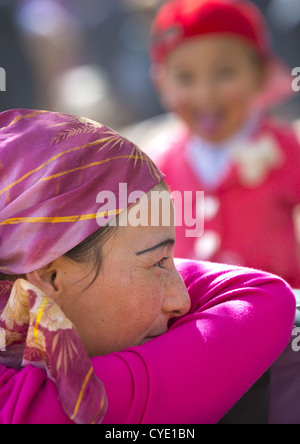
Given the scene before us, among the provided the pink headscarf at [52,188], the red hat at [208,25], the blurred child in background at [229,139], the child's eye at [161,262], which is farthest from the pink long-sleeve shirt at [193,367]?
the red hat at [208,25]

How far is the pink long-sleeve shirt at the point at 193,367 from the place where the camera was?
938 millimetres

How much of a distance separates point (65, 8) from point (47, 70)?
0.71 m

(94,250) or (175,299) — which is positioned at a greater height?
(94,250)

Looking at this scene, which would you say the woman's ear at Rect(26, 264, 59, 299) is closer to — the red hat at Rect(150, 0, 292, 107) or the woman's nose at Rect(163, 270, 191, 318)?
the woman's nose at Rect(163, 270, 191, 318)

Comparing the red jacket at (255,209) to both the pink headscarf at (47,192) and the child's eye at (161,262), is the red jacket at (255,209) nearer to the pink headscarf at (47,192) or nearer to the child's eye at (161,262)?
the child's eye at (161,262)

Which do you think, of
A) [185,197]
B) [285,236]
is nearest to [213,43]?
[185,197]

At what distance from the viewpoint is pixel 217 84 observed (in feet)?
10.3

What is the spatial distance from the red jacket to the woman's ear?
157 centimetres

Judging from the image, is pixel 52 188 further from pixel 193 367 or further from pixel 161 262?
pixel 193 367

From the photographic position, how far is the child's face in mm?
3131

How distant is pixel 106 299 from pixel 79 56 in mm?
6069

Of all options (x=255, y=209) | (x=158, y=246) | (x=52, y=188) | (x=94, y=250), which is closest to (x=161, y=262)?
(x=158, y=246)

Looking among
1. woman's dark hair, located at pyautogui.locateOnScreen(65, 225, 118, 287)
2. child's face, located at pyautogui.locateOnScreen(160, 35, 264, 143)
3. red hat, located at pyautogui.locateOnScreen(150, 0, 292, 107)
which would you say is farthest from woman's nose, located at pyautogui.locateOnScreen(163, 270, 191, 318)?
red hat, located at pyautogui.locateOnScreen(150, 0, 292, 107)

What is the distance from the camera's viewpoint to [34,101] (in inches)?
259
